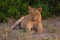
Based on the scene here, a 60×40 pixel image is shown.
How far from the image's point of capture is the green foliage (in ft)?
33.2

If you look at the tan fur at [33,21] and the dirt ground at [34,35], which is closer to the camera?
the dirt ground at [34,35]

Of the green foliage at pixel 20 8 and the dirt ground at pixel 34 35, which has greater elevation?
the green foliage at pixel 20 8

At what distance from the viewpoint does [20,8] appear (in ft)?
34.1

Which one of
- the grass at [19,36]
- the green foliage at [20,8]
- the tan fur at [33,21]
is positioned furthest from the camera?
the green foliage at [20,8]

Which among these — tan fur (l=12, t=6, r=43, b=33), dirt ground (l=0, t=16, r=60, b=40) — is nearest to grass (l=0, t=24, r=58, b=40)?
dirt ground (l=0, t=16, r=60, b=40)

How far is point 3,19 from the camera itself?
989cm

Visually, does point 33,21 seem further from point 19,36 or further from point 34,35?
point 19,36

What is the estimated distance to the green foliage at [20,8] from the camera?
33.2 ft

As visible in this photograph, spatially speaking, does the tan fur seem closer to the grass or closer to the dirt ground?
the dirt ground

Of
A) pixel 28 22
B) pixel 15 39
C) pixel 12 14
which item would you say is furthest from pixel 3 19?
pixel 15 39

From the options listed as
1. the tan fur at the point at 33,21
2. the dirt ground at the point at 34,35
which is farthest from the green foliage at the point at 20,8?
the tan fur at the point at 33,21

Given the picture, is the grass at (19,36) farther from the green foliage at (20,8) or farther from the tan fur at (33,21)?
the green foliage at (20,8)

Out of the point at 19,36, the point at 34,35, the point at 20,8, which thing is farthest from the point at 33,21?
the point at 20,8

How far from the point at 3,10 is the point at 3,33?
78.0 inches
